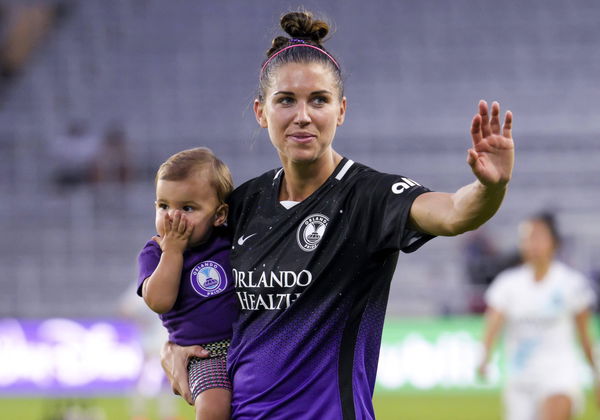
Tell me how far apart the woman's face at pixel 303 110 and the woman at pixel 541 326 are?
5.32 meters

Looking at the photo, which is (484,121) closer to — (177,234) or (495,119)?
(495,119)

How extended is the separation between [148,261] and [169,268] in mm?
177

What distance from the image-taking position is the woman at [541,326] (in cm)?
817

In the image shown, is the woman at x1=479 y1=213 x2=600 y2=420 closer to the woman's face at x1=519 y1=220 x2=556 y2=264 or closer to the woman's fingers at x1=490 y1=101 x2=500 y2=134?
the woman's face at x1=519 y1=220 x2=556 y2=264

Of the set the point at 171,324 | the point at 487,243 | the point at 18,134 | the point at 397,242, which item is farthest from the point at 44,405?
the point at 397,242

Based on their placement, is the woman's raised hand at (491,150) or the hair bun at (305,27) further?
the hair bun at (305,27)

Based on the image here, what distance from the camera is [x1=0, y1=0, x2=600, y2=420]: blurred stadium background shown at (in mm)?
12812

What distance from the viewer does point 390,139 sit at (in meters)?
18.1

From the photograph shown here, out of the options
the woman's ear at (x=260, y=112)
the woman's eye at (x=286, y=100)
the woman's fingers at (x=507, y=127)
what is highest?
the woman's ear at (x=260, y=112)

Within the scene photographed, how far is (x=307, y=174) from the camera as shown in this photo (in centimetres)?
340

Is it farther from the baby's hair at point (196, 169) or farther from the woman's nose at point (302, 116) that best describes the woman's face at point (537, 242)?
the woman's nose at point (302, 116)

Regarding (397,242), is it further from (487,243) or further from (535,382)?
(487,243)

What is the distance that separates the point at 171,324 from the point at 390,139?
48.2ft

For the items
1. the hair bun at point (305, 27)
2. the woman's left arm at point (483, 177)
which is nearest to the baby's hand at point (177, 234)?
the hair bun at point (305, 27)
